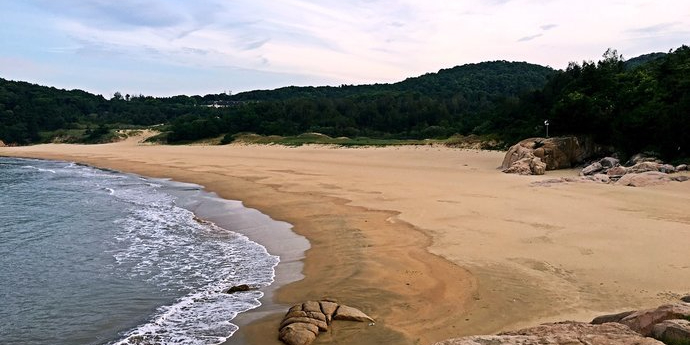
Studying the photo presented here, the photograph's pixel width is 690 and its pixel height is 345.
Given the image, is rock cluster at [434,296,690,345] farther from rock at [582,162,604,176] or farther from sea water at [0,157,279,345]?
rock at [582,162,604,176]

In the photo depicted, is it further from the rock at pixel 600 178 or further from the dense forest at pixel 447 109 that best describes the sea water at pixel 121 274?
the dense forest at pixel 447 109

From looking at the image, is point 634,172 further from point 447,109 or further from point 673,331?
point 447,109

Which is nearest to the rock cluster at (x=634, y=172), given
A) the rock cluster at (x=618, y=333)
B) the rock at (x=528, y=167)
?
the rock at (x=528, y=167)

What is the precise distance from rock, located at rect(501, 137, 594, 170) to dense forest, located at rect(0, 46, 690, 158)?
110 cm

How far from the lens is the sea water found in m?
7.84

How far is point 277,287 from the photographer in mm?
9617

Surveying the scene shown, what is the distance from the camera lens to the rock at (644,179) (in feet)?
59.0

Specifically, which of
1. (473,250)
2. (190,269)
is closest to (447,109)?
(473,250)

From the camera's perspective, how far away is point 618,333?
15.7 ft

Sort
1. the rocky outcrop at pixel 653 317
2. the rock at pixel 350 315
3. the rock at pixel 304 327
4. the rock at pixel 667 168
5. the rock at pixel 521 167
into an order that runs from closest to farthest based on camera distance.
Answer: the rocky outcrop at pixel 653 317 → the rock at pixel 304 327 → the rock at pixel 350 315 → the rock at pixel 667 168 → the rock at pixel 521 167

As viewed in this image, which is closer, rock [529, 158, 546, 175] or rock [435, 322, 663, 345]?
rock [435, 322, 663, 345]

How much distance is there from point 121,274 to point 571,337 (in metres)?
9.21

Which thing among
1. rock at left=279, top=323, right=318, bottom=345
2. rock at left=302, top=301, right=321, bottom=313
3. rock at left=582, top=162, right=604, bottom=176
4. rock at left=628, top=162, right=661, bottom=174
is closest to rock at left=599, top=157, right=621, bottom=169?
rock at left=582, top=162, right=604, bottom=176

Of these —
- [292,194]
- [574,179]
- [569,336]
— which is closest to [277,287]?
[569,336]
